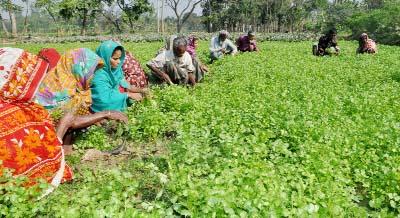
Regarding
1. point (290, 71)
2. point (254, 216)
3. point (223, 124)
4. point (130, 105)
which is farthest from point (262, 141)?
point (290, 71)

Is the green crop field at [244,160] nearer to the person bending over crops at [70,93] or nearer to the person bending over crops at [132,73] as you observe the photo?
the person bending over crops at [70,93]

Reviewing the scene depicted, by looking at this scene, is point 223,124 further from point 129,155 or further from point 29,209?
point 29,209

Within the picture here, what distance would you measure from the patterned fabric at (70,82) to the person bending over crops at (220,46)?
7.62 m

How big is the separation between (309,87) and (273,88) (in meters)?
0.68

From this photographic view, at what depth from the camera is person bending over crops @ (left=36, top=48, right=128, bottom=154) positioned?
4.14m

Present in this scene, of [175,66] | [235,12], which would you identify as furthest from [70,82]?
[235,12]

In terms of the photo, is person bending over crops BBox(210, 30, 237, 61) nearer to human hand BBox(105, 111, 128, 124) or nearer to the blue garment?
the blue garment

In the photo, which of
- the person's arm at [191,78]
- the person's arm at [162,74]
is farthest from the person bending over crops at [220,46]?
the person's arm at [162,74]

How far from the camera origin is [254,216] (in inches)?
93.1

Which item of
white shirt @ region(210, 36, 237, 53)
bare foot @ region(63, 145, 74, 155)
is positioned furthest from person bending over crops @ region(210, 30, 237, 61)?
bare foot @ region(63, 145, 74, 155)

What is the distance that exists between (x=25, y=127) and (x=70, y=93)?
1.04 m

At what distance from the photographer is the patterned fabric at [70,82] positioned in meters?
4.16

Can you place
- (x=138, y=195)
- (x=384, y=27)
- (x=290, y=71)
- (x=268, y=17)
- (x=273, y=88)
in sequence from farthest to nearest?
1. (x=268, y=17)
2. (x=384, y=27)
3. (x=290, y=71)
4. (x=273, y=88)
5. (x=138, y=195)

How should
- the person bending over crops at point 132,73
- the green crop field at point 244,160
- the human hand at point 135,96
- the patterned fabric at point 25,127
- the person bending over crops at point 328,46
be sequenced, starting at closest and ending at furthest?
1. the green crop field at point 244,160
2. the patterned fabric at point 25,127
3. the human hand at point 135,96
4. the person bending over crops at point 132,73
5. the person bending over crops at point 328,46
